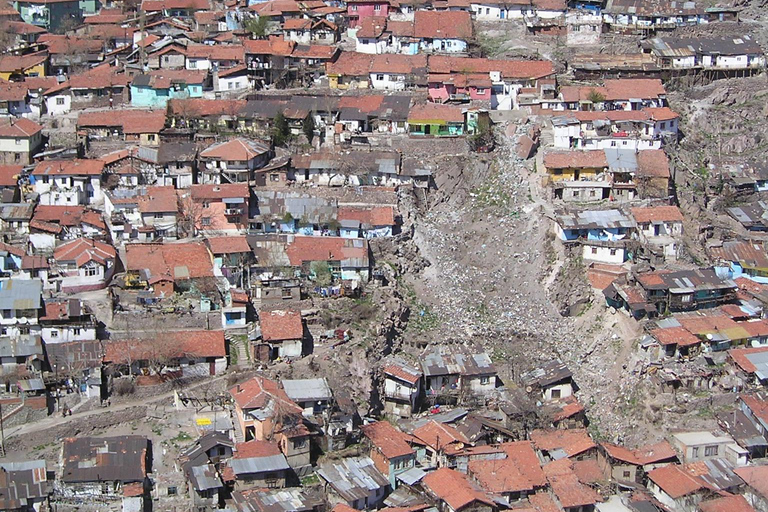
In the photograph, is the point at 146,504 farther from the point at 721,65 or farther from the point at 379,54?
the point at 721,65

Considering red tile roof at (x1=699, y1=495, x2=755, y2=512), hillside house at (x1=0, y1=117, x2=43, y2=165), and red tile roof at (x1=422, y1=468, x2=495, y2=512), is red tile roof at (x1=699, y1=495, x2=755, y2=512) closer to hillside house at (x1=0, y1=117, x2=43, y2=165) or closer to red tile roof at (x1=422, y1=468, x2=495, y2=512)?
red tile roof at (x1=422, y1=468, x2=495, y2=512)

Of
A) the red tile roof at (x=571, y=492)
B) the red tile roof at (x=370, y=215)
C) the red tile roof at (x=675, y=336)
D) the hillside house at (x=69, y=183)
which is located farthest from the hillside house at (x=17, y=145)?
the red tile roof at (x=675, y=336)

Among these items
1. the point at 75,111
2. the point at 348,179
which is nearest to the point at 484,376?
the point at 348,179

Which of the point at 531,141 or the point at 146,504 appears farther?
the point at 531,141

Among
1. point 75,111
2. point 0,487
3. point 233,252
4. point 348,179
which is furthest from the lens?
point 75,111

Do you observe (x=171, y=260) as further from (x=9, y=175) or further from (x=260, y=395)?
(x=9, y=175)

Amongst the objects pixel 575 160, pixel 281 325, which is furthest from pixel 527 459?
pixel 575 160
